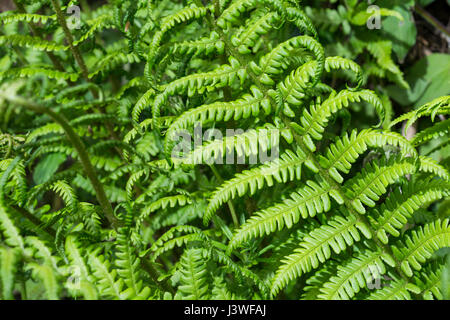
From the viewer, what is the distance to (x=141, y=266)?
1.53 metres

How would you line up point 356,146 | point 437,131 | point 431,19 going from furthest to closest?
point 431,19 < point 437,131 < point 356,146

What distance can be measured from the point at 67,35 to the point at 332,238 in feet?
4.80

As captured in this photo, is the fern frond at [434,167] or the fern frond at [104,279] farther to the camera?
the fern frond at [434,167]

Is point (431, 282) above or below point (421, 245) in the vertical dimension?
below

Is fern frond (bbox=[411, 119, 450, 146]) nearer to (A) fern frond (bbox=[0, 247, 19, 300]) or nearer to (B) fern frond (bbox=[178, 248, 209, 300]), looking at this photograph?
(B) fern frond (bbox=[178, 248, 209, 300])

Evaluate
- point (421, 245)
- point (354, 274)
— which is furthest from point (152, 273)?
point (421, 245)

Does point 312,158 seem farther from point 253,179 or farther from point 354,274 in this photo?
point 354,274

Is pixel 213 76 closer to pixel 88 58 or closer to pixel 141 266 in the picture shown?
pixel 141 266

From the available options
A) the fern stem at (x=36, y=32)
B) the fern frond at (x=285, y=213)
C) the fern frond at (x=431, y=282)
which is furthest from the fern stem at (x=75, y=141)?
the fern frond at (x=431, y=282)

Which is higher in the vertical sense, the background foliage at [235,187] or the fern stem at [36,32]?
the fern stem at [36,32]

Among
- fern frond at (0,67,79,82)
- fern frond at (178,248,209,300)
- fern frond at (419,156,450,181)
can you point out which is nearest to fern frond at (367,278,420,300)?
fern frond at (419,156,450,181)

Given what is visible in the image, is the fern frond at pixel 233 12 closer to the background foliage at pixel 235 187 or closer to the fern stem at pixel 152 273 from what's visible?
the background foliage at pixel 235 187

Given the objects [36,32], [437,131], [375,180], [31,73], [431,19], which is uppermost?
[431,19]

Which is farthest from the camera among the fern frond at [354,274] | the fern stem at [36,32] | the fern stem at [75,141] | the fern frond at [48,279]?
the fern stem at [36,32]
